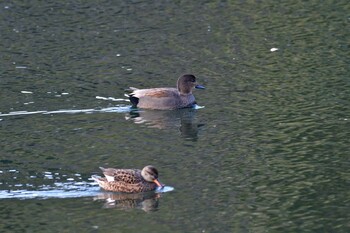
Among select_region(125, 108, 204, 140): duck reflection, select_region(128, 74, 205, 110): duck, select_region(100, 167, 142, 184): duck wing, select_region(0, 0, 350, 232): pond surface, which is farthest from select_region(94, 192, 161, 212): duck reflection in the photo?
select_region(128, 74, 205, 110): duck

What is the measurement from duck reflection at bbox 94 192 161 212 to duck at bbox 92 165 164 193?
0.06 meters

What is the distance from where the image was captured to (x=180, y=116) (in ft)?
53.7

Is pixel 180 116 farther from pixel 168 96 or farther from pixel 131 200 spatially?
pixel 131 200

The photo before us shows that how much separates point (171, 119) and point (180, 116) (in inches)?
10.9

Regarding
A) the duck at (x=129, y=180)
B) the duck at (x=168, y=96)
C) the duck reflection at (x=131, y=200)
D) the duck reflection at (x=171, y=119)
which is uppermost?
the duck at (x=168, y=96)

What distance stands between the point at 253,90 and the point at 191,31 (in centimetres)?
495

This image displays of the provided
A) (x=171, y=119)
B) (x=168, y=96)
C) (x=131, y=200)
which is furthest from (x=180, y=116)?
(x=131, y=200)

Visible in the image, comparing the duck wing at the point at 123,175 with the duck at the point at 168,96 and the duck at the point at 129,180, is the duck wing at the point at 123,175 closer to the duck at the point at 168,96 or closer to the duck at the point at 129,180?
the duck at the point at 129,180

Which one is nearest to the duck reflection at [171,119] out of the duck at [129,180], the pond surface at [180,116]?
the pond surface at [180,116]

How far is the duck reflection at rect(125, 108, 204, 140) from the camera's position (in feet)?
49.4

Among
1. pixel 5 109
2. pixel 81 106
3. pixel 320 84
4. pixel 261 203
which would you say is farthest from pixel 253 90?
pixel 261 203

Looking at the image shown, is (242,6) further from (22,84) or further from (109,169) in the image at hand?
(109,169)

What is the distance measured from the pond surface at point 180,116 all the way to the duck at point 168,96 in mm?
163

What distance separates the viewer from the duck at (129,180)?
12125mm
